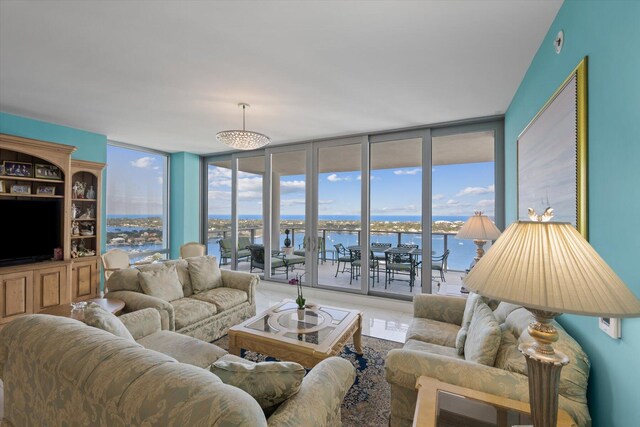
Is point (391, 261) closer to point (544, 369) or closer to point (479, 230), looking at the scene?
point (479, 230)

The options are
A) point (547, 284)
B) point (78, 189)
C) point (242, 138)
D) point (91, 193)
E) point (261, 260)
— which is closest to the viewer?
point (547, 284)

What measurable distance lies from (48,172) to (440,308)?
521 centimetres

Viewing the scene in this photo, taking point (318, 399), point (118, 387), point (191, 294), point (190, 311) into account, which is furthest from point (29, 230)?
point (318, 399)

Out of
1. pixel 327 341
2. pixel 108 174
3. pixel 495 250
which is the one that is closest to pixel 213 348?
pixel 327 341

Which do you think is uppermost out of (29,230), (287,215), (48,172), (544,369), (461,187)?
(48,172)

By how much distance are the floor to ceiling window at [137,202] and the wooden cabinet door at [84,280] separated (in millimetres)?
911

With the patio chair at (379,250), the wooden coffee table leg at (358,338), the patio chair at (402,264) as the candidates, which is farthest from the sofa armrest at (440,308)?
the patio chair at (379,250)

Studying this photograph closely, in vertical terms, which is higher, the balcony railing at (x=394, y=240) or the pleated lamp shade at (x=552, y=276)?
the pleated lamp shade at (x=552, y=276)

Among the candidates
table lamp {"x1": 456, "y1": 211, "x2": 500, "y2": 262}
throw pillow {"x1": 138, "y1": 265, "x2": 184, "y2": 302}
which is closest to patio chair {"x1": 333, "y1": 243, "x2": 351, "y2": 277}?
table lamp {"x1": 456, "y1": 211, "x2": 500, "y2": 262}

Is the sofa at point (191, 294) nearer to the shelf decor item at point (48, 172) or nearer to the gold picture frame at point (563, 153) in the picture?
the shelf decor item at point (48, 172)

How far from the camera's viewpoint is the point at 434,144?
174 inches

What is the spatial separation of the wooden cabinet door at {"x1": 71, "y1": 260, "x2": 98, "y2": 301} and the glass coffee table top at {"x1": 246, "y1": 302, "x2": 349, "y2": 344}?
328cm

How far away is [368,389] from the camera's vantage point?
232 centimetres

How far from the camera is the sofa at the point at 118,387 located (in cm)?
89
